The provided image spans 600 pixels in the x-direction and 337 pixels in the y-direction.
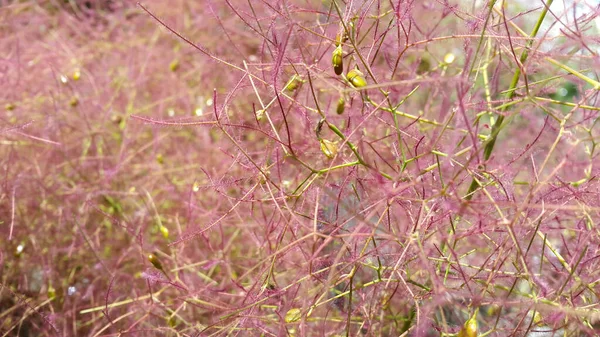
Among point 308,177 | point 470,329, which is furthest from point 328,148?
point 470,329

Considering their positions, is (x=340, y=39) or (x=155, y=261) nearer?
(x=340, y=39)

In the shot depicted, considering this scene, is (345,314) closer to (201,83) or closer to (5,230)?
(5,230)

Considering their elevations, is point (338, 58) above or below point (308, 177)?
above

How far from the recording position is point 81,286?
903 millimetres

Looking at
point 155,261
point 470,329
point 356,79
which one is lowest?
point 155,261

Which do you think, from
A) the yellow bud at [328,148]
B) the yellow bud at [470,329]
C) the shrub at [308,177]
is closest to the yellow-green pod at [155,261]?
the shrub at [308,177]

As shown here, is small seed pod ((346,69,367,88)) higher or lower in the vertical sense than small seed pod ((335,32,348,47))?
lower

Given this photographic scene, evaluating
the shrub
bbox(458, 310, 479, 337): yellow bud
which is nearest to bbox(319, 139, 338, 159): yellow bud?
the shrub

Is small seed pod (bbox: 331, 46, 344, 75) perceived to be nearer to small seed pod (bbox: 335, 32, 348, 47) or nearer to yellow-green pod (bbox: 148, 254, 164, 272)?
small seed pod (bbox: 335, 32, 348, 47)

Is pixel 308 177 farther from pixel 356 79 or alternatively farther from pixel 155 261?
pixel 155 261

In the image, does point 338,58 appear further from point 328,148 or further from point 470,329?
point 470,329

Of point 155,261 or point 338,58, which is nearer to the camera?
point 338,58

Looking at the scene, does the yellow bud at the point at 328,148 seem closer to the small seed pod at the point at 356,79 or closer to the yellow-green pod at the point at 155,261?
the small seed pod at the point at 356,79

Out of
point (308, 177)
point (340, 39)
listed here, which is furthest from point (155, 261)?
point (340, 39)
